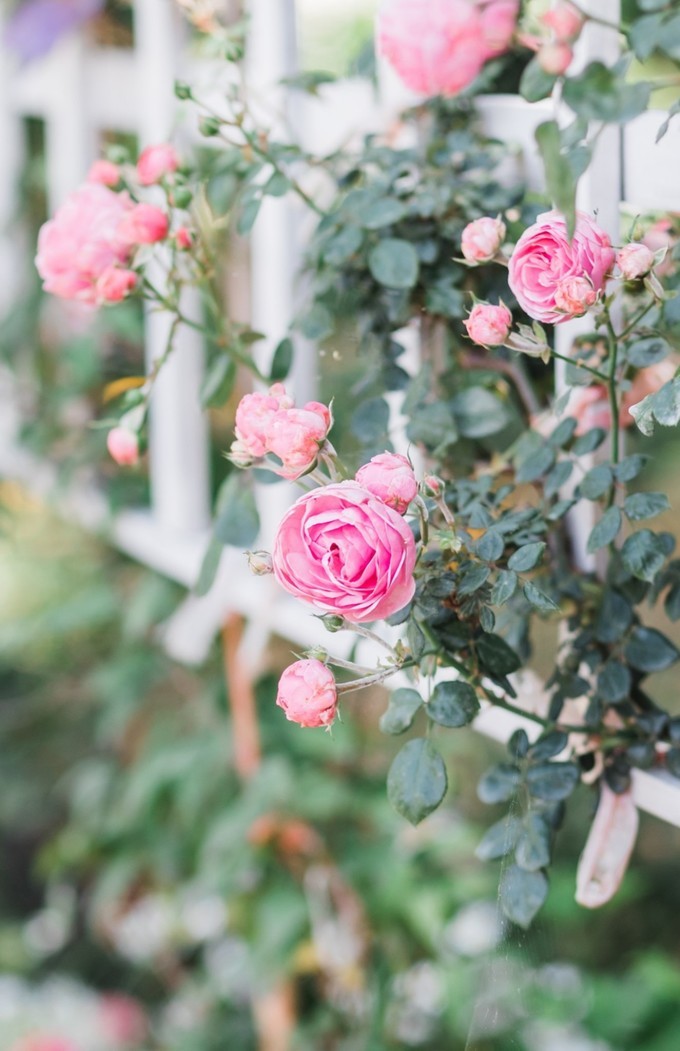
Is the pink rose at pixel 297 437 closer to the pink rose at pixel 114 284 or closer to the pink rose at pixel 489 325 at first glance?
the pink rose at pixel 489 325

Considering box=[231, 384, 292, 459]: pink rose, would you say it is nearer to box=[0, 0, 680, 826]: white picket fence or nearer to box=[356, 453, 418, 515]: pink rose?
box=[356, 453, 418, 515]: pink rose

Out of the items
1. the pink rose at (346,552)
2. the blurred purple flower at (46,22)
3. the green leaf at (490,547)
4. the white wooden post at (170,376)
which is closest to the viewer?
the pink rose at (346,552)

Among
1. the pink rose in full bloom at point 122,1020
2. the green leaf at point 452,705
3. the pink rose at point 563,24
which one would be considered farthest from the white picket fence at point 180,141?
the pink rose in full bloom at point 122,1020

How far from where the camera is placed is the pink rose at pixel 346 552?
0.50 meters

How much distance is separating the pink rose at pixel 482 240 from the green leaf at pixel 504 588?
180mm

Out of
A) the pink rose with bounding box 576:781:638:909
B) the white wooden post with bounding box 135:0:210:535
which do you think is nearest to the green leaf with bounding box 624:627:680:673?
the pink rose with bounding box 576:781:638:909

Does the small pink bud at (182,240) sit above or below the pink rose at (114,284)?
above

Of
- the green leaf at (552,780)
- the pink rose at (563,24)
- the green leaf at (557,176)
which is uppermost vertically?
the pink rose at (563,24)

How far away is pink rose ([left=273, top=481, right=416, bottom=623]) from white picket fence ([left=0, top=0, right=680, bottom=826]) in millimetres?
338

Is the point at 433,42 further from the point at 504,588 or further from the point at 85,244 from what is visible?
the point at 504,588

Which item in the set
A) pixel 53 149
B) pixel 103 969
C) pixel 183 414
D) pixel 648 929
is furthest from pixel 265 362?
pixel 103 969

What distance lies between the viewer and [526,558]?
0.59 metres

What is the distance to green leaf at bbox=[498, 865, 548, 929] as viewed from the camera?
0.67 metres

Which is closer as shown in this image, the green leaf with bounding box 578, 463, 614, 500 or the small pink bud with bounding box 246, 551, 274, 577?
the small pink bud with bounding box 246, 551, 274, 577
